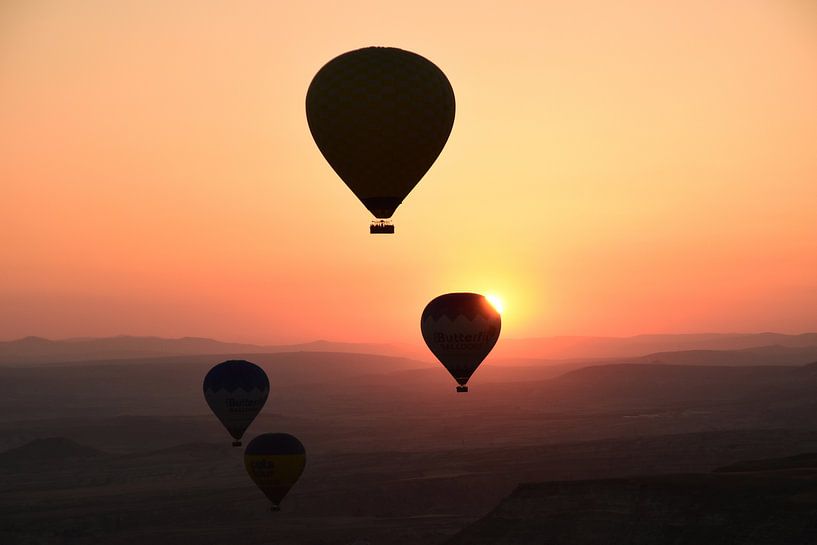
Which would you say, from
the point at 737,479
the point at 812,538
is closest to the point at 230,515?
the point at 737,479

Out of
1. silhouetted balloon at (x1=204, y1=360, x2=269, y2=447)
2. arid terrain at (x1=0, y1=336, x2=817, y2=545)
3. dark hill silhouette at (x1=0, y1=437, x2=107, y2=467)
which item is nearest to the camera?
silhouetted balloon at (x1=204, y1=360, x2=269, y2=447)

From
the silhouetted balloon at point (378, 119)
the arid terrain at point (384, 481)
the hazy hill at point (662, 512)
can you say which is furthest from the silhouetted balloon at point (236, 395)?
the silhouetted balloon at point (378, 119)

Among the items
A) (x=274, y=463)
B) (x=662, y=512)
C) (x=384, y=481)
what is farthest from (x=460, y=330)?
(x=384, y=481)

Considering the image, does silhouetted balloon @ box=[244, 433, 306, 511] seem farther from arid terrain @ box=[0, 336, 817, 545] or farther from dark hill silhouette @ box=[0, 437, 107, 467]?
dark hill silhouette @ box=[0, 437, 107, 467]

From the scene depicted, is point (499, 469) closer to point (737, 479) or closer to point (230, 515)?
point (230, 515)

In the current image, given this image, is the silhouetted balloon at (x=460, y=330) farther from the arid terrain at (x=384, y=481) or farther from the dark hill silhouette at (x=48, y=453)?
the dark hill silhouette at (x=48, y=453)

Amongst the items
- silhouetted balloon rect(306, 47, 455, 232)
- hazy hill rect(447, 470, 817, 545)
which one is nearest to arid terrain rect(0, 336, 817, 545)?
hazy hill rect(447, 470, 817, 545)

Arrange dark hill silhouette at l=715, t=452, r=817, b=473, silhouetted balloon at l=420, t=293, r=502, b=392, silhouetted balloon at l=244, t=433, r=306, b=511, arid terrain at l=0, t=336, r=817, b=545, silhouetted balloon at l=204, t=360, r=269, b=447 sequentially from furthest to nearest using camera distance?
dark hill silhouette at l=715, t=452, r=817, b=473 → arid terrain at l=0, t=336, r=817, b=545 → silhouetted balloon at l=204, t=360, r=269, b=447 → silhouetted balloon at l=244, t=433, r=306, b=511 → silhouetted balloon at l=420, t=293, r=502, b=392
